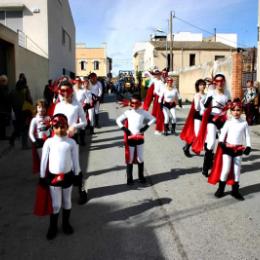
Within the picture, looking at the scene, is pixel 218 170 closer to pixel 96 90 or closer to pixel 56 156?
pixel 56 156

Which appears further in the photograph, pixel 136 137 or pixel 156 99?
pixel 156 99

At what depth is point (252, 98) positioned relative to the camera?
1423 cm

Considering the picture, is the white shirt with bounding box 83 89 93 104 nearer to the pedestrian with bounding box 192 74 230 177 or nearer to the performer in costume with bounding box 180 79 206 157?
the performer in costume with bounding box 180 79 206 157

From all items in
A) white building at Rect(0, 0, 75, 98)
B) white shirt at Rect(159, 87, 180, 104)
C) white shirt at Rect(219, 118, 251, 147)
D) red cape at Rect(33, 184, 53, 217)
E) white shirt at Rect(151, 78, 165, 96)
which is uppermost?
white building at Rect(0, 0, 75, 98)

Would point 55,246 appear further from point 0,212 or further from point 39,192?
point 0,212

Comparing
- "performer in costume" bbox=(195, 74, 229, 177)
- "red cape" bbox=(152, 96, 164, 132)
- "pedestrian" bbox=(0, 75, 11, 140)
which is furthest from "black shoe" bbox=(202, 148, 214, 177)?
"pedestrian" bbox=(0, 75, 11, 140)

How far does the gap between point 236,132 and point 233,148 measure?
0.23 metres

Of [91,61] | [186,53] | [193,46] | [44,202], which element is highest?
[193,46]

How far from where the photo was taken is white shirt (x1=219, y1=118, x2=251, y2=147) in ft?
19.5

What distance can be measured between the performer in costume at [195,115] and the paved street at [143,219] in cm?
77

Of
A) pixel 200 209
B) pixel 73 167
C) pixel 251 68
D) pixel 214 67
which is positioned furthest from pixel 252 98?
pixel 73 167

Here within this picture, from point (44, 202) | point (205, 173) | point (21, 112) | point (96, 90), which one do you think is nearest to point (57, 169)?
point (44, 202)

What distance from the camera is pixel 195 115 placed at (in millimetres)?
8773

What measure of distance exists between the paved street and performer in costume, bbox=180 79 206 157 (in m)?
0.77
